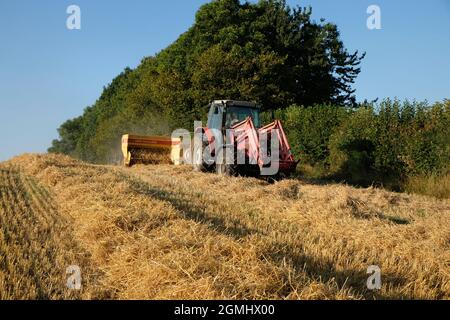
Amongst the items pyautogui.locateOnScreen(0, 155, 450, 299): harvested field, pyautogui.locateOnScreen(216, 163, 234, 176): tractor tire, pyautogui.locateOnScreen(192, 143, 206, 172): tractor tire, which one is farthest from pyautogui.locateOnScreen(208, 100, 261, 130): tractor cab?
pyautogui.locateOnScreen(0, 155, 450, 299): harvested field

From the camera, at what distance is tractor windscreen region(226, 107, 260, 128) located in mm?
13016

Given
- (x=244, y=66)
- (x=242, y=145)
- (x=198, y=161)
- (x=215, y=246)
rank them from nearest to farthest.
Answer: (x=215, y=246)
(x=242, y=145)
(x=198, y=161)
(x=244, y=66)

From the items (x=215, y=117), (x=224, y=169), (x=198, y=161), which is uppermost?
(x=215, y=117)

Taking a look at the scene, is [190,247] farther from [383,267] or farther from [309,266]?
[383,267]

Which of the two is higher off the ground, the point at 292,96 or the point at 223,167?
the point at 292,96

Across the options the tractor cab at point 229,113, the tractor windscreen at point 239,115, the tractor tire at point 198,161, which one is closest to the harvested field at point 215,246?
the tractor cab at point 229,113

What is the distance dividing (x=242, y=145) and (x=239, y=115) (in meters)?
1.43

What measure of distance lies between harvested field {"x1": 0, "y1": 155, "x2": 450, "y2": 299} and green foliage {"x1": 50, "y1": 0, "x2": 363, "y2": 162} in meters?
19.6

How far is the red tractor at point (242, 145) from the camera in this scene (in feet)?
38.3

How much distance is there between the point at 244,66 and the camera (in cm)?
2825

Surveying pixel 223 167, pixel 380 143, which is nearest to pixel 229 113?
pixel 223 167

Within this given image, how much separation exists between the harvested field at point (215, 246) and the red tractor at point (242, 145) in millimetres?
2972

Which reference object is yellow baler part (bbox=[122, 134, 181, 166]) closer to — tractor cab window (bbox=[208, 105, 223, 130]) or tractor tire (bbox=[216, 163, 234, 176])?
tractor cab window (bbox=[208, 105, 223, 130])

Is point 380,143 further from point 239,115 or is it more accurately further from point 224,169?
point 224,169
